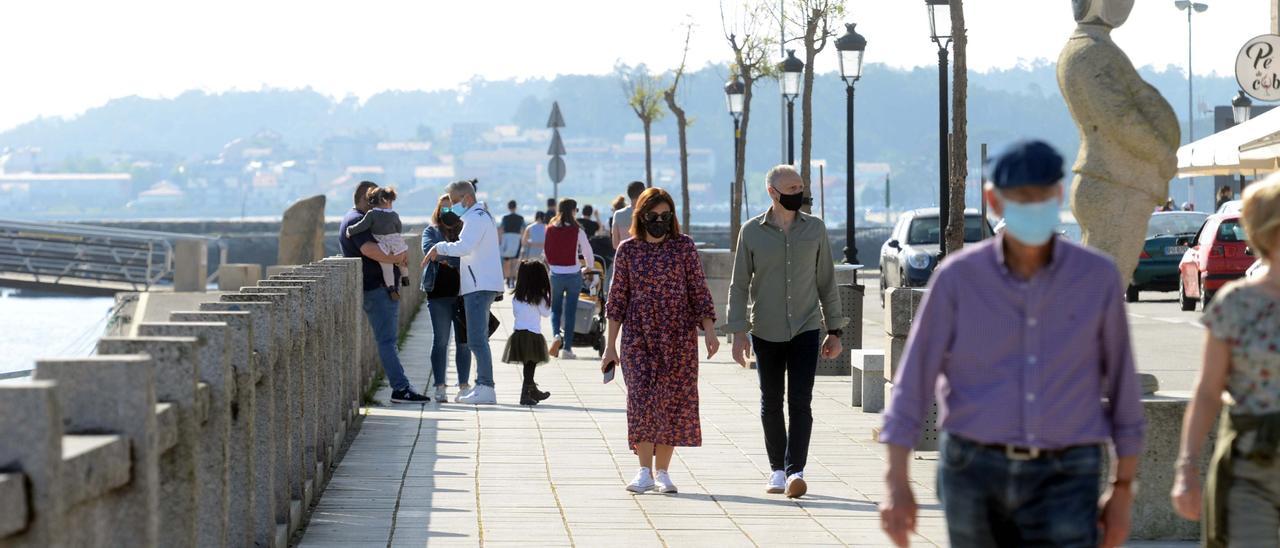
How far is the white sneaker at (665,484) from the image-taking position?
404 inches

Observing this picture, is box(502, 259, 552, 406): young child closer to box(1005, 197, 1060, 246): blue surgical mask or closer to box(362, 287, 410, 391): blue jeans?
box(362, 287, 410, 391): blue jeans

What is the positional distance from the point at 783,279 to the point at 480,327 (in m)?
5.73

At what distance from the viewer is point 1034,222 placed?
4.52 metres

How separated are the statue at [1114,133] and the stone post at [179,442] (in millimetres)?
4891

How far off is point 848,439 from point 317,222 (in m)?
15.8

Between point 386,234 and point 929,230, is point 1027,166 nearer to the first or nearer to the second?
point 386,234

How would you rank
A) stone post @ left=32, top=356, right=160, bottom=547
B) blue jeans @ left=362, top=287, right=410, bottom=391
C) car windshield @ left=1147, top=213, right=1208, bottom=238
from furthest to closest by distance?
1. car windshield @ left=1147, top=213, right=1208, bottom=238
2. blue jeans @ left=362, top=287, right=410, bottom=391
3. stone post @ left=32, top=356, right=160, bottom=547

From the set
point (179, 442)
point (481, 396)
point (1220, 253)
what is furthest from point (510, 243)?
point (179, 442)

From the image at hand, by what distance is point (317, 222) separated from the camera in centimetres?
2770

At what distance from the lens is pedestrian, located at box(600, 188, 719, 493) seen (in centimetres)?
1024

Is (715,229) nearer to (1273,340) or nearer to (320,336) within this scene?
(320,336)

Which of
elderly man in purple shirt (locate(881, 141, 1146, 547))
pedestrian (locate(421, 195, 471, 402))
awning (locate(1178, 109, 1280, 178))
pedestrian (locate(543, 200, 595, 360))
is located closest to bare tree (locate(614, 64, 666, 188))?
awning (locate(1178, 109, 1280, 178))

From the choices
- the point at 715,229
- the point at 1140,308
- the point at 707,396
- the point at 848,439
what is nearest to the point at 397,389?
the point at 707,396

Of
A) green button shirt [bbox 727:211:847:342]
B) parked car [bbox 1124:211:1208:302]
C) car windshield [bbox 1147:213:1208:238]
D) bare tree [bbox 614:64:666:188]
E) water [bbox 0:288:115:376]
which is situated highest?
bare tree [bbox 614:64:666:188]
